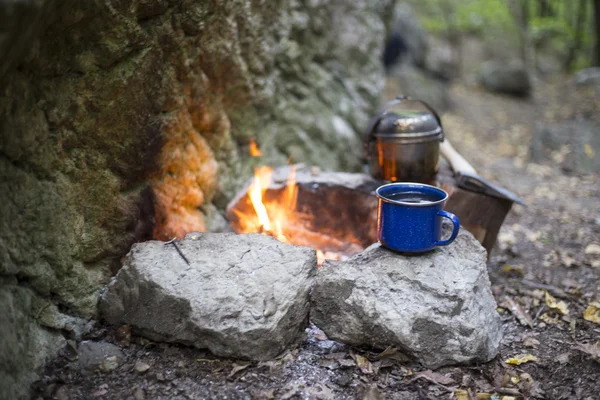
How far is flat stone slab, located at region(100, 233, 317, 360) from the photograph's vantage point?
9.21ft

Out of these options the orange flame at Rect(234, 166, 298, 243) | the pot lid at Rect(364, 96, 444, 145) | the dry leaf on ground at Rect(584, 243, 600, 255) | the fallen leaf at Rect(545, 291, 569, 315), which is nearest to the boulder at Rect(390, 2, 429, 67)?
the dry leaf on ground at Rect(584, 243, 600, 255)

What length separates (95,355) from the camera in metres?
2.88

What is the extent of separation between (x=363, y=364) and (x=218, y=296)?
0.90 m

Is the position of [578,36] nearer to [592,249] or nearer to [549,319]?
[592,249]

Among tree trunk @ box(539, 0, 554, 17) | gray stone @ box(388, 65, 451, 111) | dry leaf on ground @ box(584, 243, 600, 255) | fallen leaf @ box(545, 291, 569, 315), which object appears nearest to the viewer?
fallen leaf @ box(545, 291, 569, 315)

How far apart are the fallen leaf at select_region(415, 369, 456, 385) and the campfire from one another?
1.47m

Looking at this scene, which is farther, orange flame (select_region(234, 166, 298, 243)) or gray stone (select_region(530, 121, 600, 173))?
gray stone (select_region(530, 121, 600, 173))

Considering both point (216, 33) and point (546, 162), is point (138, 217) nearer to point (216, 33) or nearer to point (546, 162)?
point (216, 33)

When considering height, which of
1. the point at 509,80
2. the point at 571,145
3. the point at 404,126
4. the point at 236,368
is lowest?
the point at 571,145

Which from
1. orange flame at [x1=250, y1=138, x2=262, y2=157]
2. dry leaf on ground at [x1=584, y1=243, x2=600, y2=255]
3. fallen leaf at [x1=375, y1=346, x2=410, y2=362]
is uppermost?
orange flame at [x1=250, y1=138, x2=262, y2=157]

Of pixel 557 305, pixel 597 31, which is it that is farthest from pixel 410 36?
pixel 557 305

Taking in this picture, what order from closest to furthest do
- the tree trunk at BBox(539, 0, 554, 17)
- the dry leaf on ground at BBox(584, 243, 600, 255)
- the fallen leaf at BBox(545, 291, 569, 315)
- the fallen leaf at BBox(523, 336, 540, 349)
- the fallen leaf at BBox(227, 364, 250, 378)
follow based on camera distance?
1. the fallen leaf at BBox(227, 364, 250, 378)
2. the fallen leaf at BBox(523, 336, 540, 349)
3. the fallen leaf at BBox(545, 291, 569, 315)
4. the dry leaf on ground at BBox(584, 243, 600, 255)
5. the tree trunk at BBox(539, 0, 554, 17)

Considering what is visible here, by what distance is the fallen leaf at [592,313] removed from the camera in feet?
11.4

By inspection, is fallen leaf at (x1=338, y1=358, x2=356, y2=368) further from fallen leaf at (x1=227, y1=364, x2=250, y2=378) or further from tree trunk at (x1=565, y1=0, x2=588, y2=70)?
tree trunk at (x1=565, y1=0, x2=588, y2=70)
